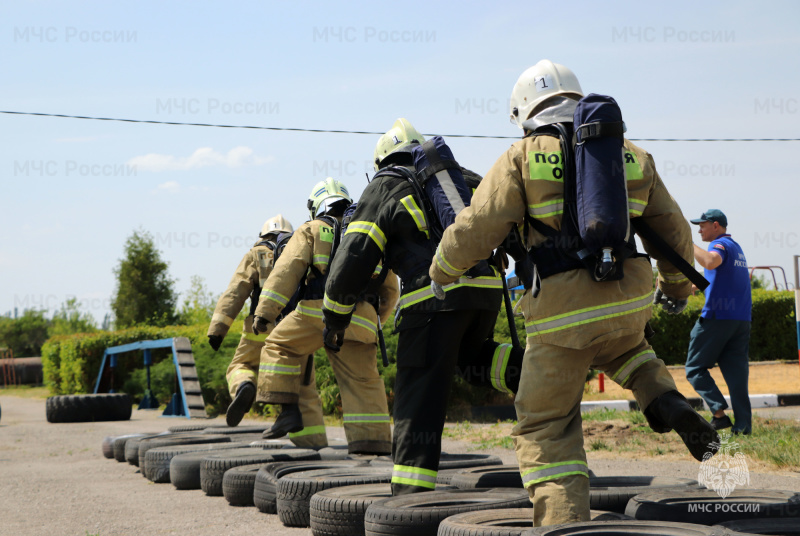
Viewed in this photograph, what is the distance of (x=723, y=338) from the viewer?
7.07 m

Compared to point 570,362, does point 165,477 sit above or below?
below

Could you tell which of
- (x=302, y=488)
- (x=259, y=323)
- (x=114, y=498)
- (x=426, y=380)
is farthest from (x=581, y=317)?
(x=114, y=498)

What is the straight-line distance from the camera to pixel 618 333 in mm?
3205

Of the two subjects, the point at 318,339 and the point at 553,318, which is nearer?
the point at 553,318

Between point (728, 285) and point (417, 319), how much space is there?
3886mm

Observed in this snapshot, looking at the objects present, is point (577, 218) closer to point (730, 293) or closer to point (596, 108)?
point (596, 108)

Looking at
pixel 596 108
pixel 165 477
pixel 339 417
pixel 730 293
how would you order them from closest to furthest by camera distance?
pixel 596 108 → pixel 165 477 → pixel 730 293 → pixel 339 417

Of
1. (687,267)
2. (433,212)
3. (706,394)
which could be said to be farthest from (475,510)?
(706,394)

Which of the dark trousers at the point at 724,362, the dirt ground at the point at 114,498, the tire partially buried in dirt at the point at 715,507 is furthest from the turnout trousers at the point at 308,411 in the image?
the tire partially buried in dirt at the point at 715,507

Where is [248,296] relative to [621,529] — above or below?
above

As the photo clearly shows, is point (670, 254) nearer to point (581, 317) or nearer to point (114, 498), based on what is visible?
point (581, 317)

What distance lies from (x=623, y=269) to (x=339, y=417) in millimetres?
8998

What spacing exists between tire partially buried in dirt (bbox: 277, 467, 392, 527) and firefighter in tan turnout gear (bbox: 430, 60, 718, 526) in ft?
5.30

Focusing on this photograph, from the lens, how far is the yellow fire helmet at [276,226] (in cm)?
802
